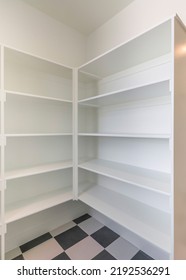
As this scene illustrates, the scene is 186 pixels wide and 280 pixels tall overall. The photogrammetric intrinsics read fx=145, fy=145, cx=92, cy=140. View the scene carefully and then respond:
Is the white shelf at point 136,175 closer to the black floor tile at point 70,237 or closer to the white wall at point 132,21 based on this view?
the black floor tile at point 70,237

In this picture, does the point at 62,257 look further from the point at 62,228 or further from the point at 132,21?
the point at 132,21

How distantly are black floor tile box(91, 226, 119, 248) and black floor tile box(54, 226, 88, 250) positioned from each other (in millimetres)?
131

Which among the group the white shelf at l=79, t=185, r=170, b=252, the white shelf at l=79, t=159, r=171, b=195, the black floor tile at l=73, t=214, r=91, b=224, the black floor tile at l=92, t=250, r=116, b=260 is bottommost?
the black floor tile at l=92, t=250, r=116, b=260

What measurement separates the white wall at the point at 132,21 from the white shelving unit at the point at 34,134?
0.61 meters

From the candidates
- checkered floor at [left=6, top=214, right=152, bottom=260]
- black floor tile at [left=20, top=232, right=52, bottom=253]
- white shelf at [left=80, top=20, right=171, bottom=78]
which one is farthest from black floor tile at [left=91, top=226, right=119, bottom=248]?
white shelf at [left=80, top=20, right=171, bottom=78]

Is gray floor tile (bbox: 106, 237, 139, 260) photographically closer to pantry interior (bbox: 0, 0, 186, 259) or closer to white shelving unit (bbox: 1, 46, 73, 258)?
pantry interior (bbox: 0, 0, 186, 259)

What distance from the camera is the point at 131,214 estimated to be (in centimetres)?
134

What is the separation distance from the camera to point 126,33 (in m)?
1.54

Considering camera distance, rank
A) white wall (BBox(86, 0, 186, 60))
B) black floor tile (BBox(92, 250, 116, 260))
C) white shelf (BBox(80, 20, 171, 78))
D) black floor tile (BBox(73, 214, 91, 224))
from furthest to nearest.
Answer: black floor tile (BBox(73, 214, 91, 224)) → black floor tile (BBox(92, 250, 116, 260)) → white wall (BBox(86, 0, 186, 60)) → white shelf (BBox(80, 20, 171, 78))

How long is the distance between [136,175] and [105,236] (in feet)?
2.86

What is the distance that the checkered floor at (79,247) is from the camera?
1.36 meters

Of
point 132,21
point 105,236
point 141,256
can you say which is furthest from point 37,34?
point 141,256

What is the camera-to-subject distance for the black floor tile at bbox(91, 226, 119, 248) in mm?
1531
